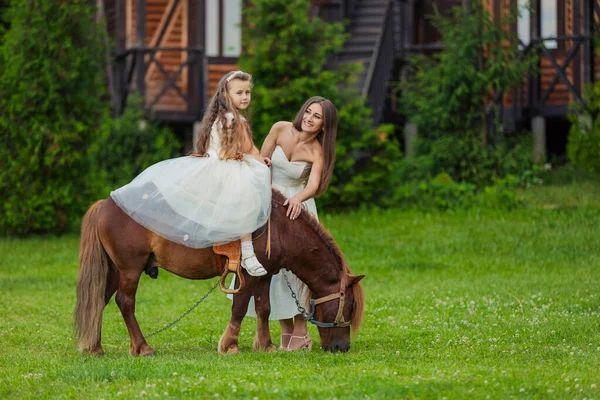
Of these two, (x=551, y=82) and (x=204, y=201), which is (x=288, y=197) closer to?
(x=204, y=201)

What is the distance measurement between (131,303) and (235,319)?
2.59 ft

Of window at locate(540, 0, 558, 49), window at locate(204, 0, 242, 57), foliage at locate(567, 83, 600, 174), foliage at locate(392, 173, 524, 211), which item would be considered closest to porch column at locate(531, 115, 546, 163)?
window at locate(540, 0, 558, 49)

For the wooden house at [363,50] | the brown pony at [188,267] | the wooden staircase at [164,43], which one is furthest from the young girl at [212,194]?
the wooden staircase at [164,43]

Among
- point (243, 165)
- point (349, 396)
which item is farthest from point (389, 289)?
point (349, 396)

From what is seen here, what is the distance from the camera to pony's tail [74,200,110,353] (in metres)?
8.29

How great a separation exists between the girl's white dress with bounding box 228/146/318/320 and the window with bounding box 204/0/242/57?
44.7ft

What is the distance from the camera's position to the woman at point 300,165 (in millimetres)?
8797

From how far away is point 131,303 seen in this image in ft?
27.3

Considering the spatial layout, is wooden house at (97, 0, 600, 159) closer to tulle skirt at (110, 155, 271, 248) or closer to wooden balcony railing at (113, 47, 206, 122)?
wooden balcony railing at (113, 47, 206, 122)

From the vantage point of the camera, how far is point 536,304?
429 inches

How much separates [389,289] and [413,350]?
3989mm

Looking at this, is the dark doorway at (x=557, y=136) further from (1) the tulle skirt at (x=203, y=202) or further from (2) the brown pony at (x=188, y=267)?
(1) the tulle skirt at (x=203, y=202)

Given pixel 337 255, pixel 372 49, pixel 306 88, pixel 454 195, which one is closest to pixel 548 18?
pixel 372 49

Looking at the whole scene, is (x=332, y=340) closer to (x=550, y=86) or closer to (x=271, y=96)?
(x=271, y=96)
